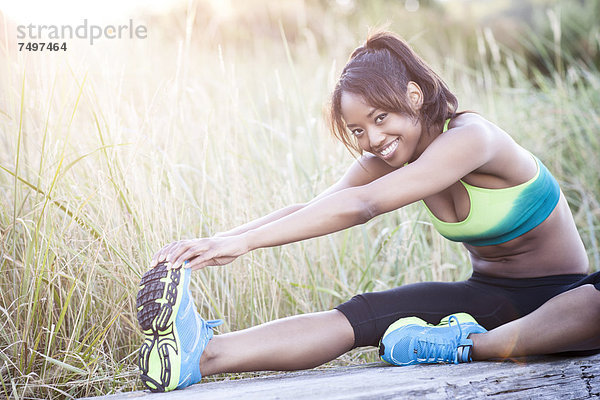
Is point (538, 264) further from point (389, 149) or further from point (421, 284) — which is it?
point (389, 149)

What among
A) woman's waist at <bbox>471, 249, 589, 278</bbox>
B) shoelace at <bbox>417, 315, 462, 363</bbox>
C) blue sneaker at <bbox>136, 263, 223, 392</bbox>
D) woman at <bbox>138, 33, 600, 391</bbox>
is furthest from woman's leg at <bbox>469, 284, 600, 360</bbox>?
blue sneaker at <bbox>136, 263, 223, 392</bbox>

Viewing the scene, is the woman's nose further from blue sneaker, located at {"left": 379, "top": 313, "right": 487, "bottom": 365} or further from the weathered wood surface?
the weathered wood surface

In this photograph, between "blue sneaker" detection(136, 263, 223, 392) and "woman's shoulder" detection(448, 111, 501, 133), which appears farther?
"woman's shoulder" detection(448, 111, 501, 133)

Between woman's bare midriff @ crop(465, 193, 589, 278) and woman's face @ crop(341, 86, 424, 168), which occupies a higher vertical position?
woman's face @ crop(341, 86, 424, 168)

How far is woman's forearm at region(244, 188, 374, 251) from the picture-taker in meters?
1.58

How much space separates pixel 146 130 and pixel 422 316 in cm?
134

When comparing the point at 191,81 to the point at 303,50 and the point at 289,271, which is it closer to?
the point at 289,271

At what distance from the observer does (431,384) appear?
1491 millimetres

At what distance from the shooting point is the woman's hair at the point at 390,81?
182cm

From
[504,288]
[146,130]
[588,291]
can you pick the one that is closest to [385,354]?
[504,288]

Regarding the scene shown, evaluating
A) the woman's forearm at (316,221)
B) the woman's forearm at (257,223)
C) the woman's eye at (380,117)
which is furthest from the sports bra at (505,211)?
the woman's forearm at (257,223)

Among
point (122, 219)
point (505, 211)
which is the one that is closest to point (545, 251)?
point (505, 211)

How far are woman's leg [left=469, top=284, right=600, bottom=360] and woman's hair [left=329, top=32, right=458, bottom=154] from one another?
2.20 feet

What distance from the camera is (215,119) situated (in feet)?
9.96
